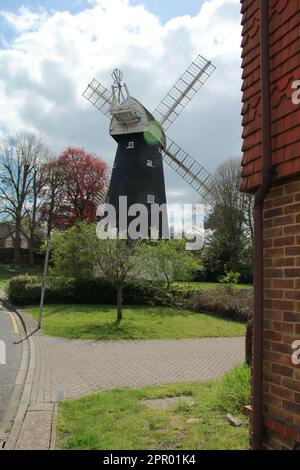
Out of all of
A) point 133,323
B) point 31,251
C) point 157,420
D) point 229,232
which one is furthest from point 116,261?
point 31,251

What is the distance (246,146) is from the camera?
13.3 feet

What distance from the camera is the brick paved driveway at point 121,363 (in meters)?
8.70

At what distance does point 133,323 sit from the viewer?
17.7m

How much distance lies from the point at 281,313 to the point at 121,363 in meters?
7.98

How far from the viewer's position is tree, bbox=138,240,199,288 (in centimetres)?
2403

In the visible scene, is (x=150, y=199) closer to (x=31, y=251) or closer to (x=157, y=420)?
(x=31, y=251)

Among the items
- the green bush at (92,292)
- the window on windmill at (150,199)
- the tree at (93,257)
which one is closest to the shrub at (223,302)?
the green bush at (92,292)

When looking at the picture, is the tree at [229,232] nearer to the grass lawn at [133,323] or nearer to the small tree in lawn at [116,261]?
the grass lawn at [133,323]

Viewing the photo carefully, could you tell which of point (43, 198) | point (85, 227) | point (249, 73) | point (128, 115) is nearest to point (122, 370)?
point (249, 73)

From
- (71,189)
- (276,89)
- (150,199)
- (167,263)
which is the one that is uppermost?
(71,189)

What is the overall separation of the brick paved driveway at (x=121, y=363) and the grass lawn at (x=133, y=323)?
101cm

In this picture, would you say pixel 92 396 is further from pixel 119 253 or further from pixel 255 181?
pixel 119 253

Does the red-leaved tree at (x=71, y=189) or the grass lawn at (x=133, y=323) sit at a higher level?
the red-leaved tree at (x=71, y=189)

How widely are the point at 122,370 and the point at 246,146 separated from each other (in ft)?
24.0
